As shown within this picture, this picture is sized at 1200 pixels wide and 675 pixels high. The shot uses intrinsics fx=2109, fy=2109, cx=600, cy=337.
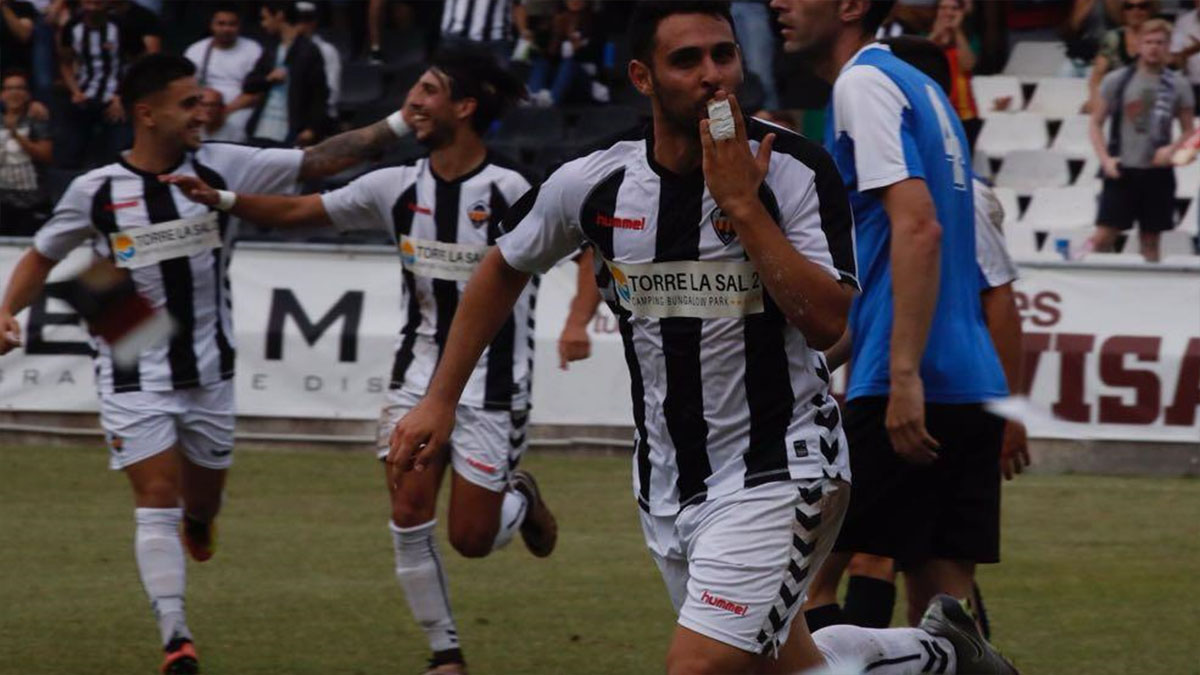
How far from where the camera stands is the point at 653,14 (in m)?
5.14

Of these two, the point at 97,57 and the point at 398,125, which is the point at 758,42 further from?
the point at 398,125

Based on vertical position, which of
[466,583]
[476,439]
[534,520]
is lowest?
[466,583]

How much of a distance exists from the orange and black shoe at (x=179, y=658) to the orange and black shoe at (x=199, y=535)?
1453mm

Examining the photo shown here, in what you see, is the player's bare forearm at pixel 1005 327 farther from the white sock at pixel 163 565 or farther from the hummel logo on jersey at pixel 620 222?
the white sock at pixel 163 565

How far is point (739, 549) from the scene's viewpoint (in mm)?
5094

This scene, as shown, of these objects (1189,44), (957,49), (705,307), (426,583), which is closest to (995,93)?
(957,49)

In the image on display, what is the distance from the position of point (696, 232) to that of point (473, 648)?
3.59m

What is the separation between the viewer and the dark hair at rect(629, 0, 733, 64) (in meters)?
5.08

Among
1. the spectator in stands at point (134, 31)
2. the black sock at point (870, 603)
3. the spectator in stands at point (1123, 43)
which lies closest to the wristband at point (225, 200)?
the black sock at point (870, 603)

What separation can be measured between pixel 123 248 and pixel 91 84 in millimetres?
9967

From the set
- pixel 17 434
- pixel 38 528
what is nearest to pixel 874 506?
pixel 38 528

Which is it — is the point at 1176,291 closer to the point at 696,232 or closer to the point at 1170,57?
the point at 1170,57

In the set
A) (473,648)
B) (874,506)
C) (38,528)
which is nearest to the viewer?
(874,506)

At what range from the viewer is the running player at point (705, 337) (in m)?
5.04
